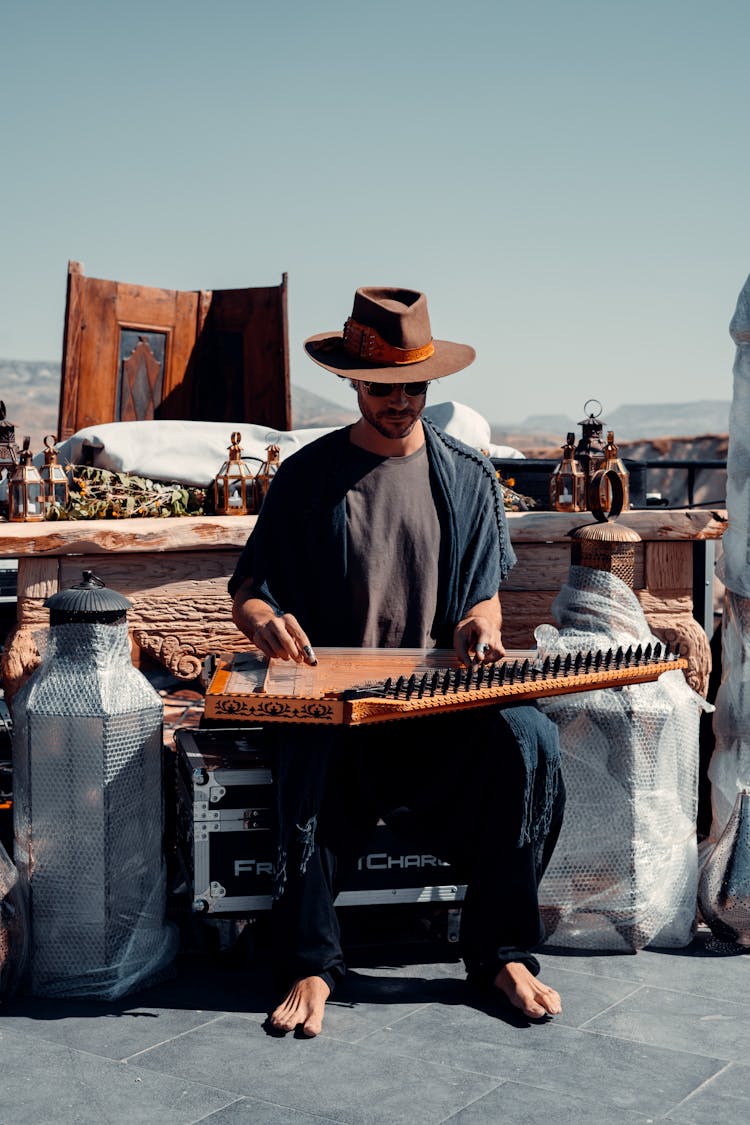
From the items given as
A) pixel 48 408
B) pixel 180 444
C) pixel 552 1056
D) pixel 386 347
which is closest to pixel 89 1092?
pixel 552 1056

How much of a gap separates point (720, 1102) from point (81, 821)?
1710 millimetres

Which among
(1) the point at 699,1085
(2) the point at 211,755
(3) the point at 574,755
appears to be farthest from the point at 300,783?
(1) the point at 699,1085

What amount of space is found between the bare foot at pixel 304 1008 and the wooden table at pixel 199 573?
66.9 inches

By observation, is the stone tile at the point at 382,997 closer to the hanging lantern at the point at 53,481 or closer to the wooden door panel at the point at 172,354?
the hanging lantern at the point at 53,481

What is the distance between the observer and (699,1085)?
2.91 m

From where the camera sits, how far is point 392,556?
3.82 meters

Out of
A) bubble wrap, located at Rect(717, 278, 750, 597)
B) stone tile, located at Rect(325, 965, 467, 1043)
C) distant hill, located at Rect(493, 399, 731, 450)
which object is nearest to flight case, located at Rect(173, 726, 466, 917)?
stone tile, located at Rect(325, 965, 467, 1043)

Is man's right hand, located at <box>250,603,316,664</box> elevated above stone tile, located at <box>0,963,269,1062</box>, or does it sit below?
above

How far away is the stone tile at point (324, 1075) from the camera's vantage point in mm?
2785

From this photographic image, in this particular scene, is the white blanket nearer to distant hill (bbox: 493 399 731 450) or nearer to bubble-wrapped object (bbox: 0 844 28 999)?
bubble-wrapped object (bbox: 0 844 28 999)

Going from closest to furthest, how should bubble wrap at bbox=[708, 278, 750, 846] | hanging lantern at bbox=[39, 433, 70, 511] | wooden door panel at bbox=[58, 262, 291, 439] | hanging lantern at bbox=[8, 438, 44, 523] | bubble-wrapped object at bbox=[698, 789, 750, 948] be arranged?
bubble-wrapped object at bbox=[698, 789, 750, 948] < bubble wrap at bbox=[708, 278, 750, 846] < hanging lantern at bbox=[8, 438, 44, 523] < hanging lantern at bbox=[39, 433, 70, 511] < wooden door panel at bbox=[58, 262, 291, 439]

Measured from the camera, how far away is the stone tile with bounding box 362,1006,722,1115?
2.88 m

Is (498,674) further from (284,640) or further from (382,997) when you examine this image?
(382,997)

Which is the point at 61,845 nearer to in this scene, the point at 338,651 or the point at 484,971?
the point at 338,651
